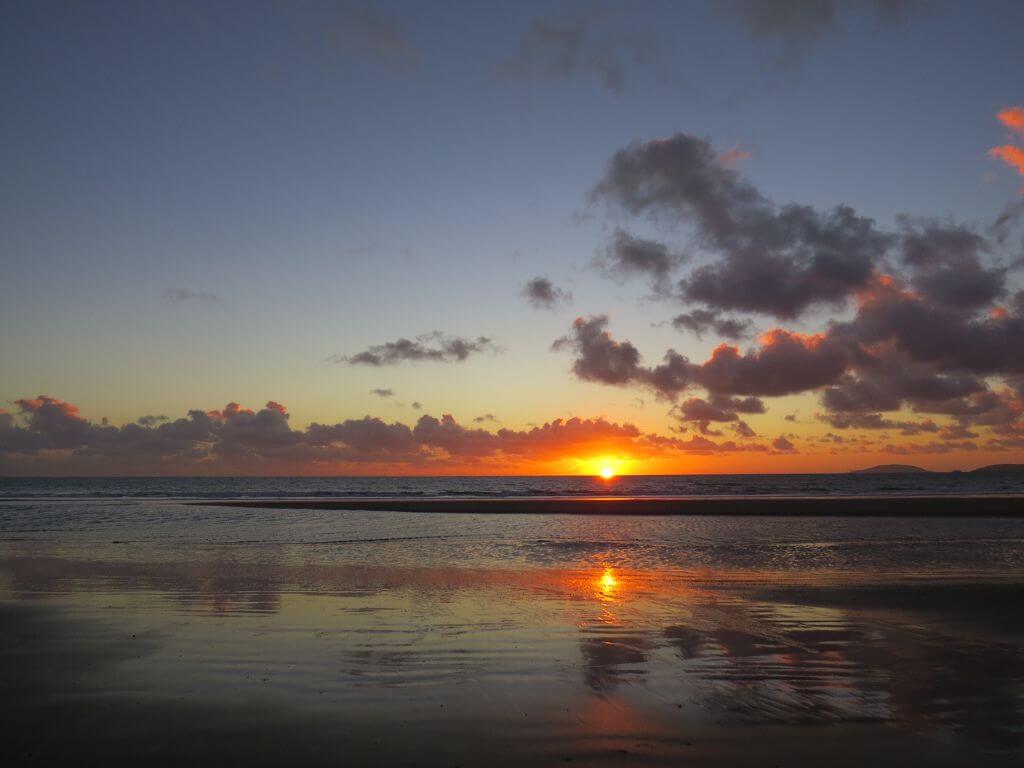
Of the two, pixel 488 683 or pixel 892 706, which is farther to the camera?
pixel 488 683

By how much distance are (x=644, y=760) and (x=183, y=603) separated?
11421 millimetres

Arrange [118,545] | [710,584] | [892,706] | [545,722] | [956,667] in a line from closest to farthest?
[545,722], [892,706], [956,667], [710,584], [118,545]

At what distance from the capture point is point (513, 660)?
10047 millimetres

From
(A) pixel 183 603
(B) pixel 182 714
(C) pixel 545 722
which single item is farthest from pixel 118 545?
(C) pixel 545 722

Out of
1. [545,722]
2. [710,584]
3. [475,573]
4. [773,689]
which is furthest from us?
[475,573]

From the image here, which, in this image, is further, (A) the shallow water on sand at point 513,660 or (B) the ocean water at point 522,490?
(B) the ocean water at point 522,490

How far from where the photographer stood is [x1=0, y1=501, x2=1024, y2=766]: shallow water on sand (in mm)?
7016

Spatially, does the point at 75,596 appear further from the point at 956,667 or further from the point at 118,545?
the point at 956,667

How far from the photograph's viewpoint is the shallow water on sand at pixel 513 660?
7.02 metres

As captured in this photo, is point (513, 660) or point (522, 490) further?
point (522, 490)

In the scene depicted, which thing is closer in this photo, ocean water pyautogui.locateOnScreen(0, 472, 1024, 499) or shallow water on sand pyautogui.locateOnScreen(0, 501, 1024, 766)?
shallow water on sand pyautogui.locateOnScreen(0, 501, 1024, 766)

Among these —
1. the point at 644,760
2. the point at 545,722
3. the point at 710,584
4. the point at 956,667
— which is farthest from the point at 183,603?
the point at 956,667

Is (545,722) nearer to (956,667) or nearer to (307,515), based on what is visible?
(956,667)

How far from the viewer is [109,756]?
6.66 m
